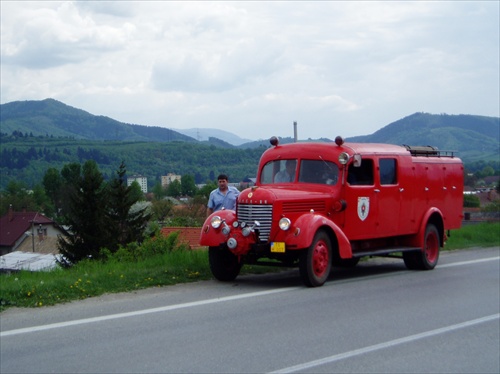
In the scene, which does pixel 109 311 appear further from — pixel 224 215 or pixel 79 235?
pixel 79 235

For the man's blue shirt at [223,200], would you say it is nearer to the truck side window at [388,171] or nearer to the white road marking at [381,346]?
the truck side window at [388,171]

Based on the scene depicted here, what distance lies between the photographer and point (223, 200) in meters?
14.8

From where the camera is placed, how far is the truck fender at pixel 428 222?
15.5 metres

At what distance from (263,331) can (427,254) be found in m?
7.41

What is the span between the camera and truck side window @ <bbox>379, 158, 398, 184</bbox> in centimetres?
1455

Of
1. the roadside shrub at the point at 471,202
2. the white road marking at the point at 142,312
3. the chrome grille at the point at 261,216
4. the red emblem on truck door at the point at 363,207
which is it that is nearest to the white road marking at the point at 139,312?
the white road marking at the point at 142,312

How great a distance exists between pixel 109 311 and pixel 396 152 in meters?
7.07

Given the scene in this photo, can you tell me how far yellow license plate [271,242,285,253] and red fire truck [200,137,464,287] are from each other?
0.02m

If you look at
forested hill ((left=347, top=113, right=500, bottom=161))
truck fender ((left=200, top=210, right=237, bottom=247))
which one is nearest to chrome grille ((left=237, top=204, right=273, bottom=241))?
truck fender ((left=200, top=210, right=237, bottom=247))

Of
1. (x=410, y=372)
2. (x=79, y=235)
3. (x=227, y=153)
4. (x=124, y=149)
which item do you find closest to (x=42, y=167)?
(x=124, y=149)

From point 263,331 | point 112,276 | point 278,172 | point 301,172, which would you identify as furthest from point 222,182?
point 263,331

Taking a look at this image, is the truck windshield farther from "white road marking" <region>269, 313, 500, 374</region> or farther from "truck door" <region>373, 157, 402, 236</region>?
"white road marking" <region>269, 313, 500, 374</region>

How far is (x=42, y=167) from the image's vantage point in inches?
5433

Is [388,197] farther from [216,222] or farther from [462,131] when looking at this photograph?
[462,131]
